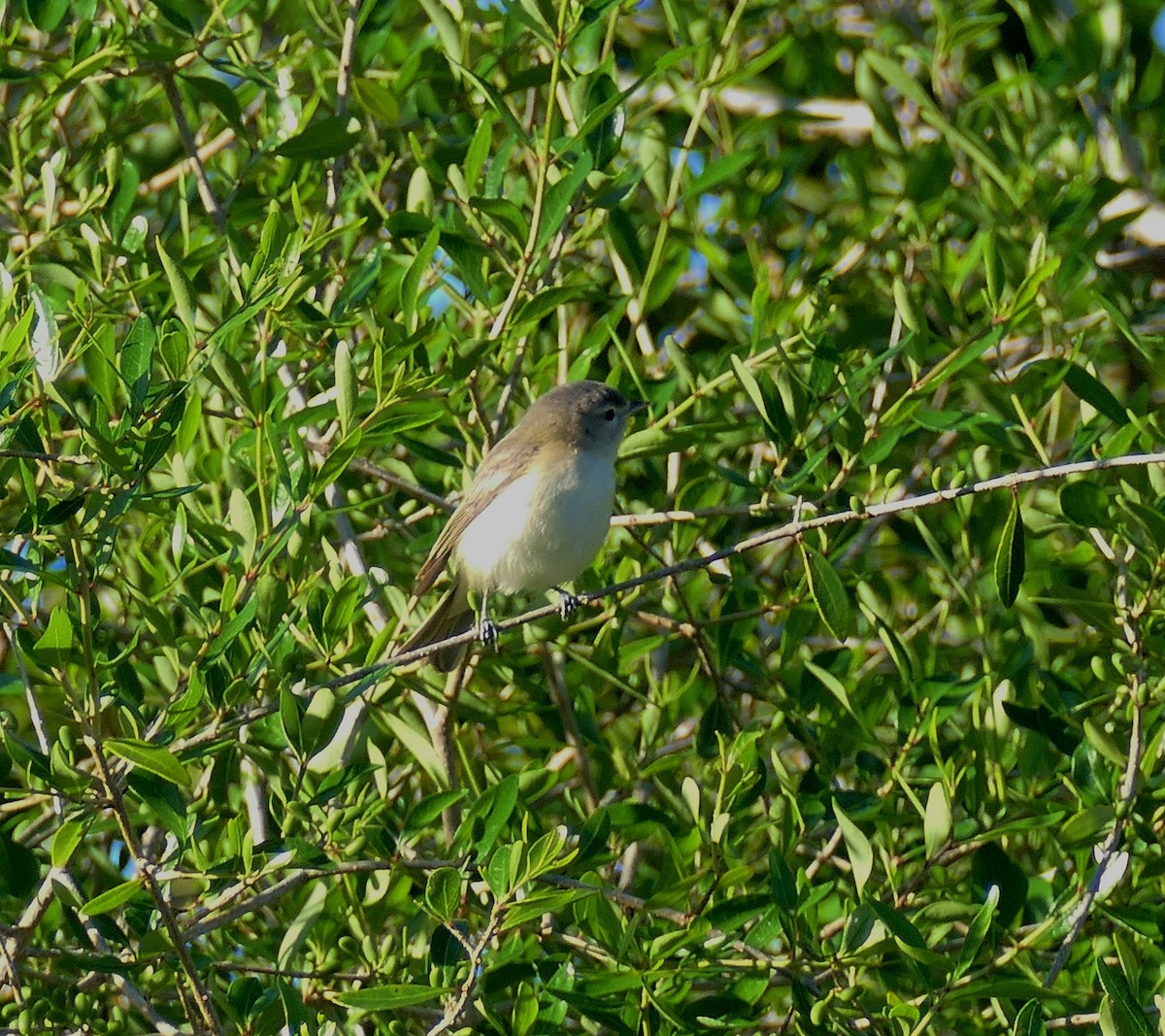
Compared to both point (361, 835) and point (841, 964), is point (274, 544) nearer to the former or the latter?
point (361, 835)

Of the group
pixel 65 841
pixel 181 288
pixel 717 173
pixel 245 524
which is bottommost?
pixel 717 173

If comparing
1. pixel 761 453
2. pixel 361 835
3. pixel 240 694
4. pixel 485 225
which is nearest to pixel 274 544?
pixel 240 694

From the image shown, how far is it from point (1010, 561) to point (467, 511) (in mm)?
1641

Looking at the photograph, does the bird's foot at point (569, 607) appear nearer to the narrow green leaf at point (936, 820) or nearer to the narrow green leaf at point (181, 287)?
the narrow green leaf at point (936, 820)

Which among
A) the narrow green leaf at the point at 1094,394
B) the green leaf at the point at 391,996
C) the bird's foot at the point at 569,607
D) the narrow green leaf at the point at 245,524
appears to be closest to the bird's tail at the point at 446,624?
the bird's foot at the point at 569,607

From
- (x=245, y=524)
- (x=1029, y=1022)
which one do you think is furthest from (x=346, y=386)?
(x=1029, y=1022)

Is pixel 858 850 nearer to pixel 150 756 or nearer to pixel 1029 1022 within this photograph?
pixel 1029 1022

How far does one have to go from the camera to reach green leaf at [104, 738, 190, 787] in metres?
2.63

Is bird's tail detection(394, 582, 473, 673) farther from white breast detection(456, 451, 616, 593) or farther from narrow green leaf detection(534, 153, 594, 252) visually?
narrow green leaf detection(534, 153, 594, 252)

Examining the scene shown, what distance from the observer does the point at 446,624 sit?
495cm

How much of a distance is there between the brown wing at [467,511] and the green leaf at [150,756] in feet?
4.64

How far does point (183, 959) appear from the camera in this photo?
277cm

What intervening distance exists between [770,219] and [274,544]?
8.60ft

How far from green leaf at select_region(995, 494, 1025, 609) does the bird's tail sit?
1.83 meters
